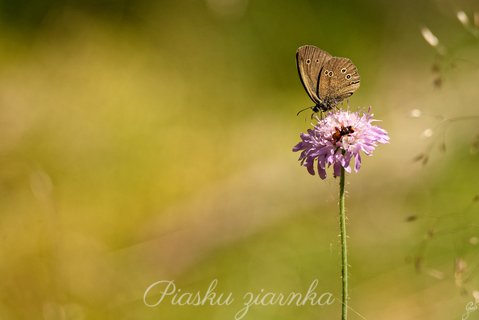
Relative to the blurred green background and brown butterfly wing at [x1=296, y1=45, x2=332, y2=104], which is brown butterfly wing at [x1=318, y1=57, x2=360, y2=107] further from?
the blurred green background

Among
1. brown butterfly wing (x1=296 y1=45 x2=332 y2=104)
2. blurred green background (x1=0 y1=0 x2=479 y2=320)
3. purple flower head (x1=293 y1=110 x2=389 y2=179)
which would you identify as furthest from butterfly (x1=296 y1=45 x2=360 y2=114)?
blurred green background (x1=0 y1=0 x2=479 y2=320)

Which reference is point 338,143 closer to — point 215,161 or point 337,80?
point 337,80

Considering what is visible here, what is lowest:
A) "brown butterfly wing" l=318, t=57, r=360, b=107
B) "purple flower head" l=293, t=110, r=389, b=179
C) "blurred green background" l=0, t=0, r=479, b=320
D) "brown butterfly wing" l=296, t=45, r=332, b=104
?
"purple flower head" l=293, t=110, r=389, b=179

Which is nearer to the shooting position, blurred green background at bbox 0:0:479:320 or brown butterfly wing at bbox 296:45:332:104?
brown butterfly wing at bbox 296:45:332:104

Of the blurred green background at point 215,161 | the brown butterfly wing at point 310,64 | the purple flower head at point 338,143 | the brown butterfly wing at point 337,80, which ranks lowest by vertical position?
the purple flower head at point 338,143

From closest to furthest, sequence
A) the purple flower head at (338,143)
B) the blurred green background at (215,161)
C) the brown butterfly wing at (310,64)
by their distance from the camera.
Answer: the purple flower head at (338,143)
the brown butterfly wing at (310,64)
the blurred green background at (215,161)

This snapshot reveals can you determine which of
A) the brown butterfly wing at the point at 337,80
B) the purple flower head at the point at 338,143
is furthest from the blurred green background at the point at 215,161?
the purple flower head at the point at 338,143

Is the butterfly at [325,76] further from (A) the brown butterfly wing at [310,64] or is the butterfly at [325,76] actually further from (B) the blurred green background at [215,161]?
(B) the blurred green background at [215,161]
